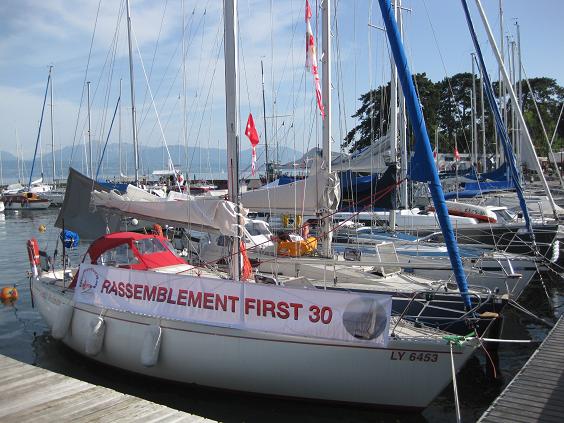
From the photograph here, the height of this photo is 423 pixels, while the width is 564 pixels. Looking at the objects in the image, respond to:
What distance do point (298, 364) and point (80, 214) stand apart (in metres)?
7.58

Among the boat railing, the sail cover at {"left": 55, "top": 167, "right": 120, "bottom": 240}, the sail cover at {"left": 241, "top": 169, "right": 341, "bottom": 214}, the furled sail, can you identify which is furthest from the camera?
the furled sail

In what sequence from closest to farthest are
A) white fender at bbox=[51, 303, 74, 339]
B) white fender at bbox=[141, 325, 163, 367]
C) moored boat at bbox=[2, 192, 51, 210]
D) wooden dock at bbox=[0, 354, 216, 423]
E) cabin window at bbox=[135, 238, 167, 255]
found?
wooden dock at bbox=[0, 354, 216, 423], white fender at bbox=[141, 325, 163, 367], white fender at bbox=[51, 303, 74, 339], cabin window at bbox=[135, 238, 167, 255], moored boat at bbox=[2, 192, 51, 210]

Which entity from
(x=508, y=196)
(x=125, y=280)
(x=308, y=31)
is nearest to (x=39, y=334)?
(x=125, y=280)

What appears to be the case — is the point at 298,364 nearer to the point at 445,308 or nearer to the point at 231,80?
the point at 445,308

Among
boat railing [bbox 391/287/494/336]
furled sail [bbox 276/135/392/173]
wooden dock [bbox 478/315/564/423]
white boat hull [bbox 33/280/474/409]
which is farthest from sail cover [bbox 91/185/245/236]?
furled sail [bbox 276/135/392/173]

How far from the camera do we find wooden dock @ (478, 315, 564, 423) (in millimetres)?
6668

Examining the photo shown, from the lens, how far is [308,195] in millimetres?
13047

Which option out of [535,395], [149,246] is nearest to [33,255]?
[149,246]

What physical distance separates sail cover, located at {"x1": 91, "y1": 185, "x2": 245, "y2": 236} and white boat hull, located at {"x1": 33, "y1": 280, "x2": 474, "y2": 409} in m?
→ 1.97

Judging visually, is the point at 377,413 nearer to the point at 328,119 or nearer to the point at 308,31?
the point at 328,119

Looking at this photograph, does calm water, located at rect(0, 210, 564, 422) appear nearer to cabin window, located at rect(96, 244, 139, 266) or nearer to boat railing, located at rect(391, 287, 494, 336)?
boat railing, located at rect(391, 287, 494, 336)

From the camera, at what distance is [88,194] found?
513 inches

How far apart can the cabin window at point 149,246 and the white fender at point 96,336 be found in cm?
193

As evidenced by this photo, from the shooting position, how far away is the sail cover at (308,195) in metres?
12.9
